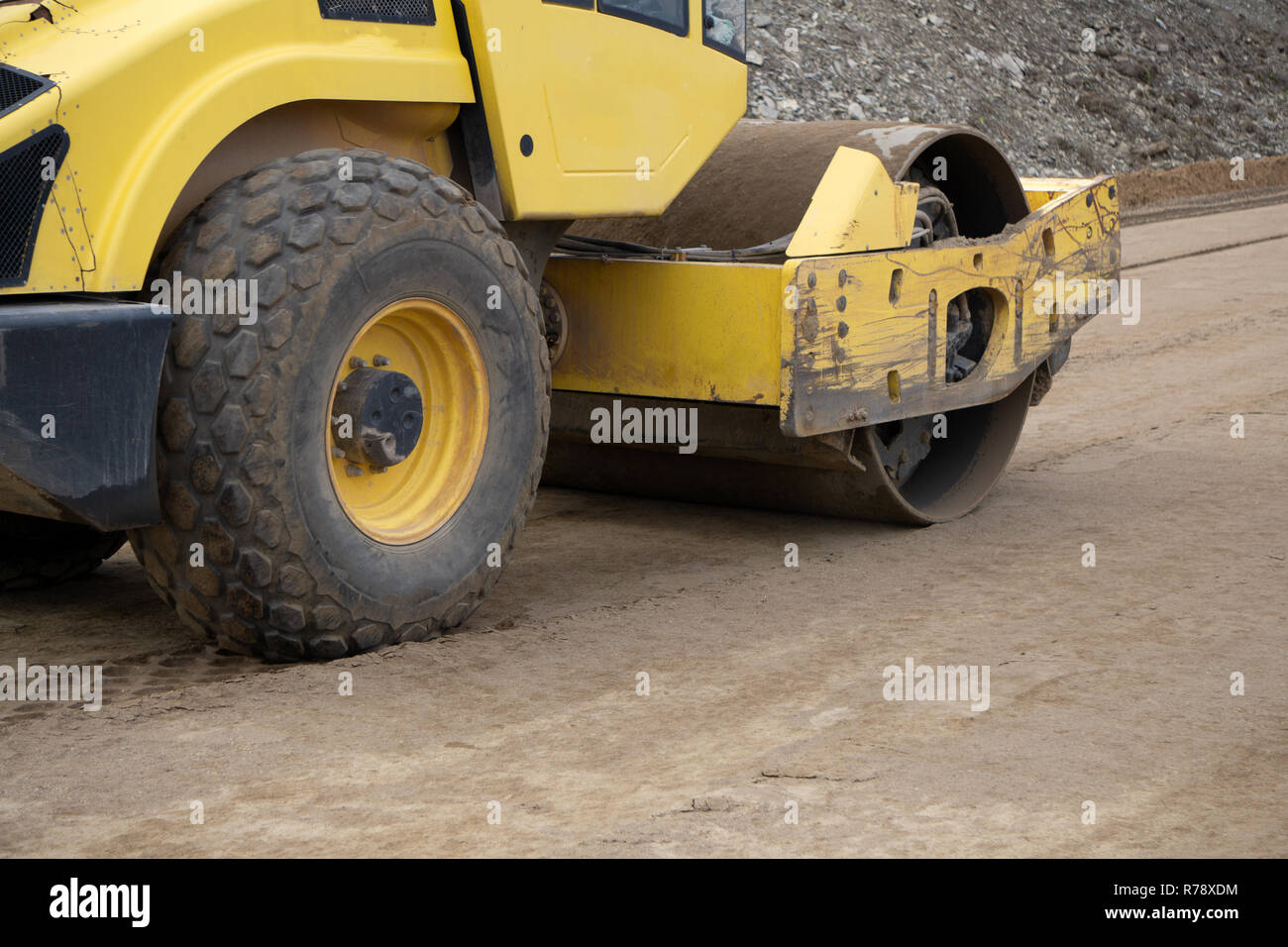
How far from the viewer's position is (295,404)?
3861 millimetres

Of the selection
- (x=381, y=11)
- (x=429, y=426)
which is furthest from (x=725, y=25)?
(x=429, y=426)

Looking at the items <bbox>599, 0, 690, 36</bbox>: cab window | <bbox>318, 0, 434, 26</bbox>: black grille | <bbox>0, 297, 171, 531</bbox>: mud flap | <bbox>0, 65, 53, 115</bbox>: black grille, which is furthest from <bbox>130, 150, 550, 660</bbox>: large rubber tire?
<bbox>599, 0, 690, 36</bbox>: cab window

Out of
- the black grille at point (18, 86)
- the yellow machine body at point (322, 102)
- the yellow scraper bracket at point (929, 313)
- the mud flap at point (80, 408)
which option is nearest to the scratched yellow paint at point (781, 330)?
the yellow scraper bracket at point (929, 313)

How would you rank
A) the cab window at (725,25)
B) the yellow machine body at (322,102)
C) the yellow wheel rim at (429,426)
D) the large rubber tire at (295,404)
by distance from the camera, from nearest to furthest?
the yellow machine body at (322,102) → the large rubber tire at (295,404) → the yellow wheel rim at (429,426) → the cab window at (725,25)

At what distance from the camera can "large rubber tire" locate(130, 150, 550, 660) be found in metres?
3.76

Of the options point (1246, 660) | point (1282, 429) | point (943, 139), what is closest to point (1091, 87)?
point (1282, 429)

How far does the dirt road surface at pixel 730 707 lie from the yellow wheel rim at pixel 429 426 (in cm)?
35

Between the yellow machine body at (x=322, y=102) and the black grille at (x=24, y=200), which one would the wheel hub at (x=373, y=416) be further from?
the black grille at (x=24, y=200)

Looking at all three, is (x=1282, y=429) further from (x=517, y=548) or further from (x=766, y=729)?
(x=766, y=729)

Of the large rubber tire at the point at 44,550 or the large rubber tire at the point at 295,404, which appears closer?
the large rubber tire at the point at 295,404

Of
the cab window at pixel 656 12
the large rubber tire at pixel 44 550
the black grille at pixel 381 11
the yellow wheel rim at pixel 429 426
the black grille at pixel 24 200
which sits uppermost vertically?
the cab window at pixel 656 12

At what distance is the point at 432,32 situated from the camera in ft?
14.1

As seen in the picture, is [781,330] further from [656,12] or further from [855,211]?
[656,12]

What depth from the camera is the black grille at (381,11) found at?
4.08 metres
